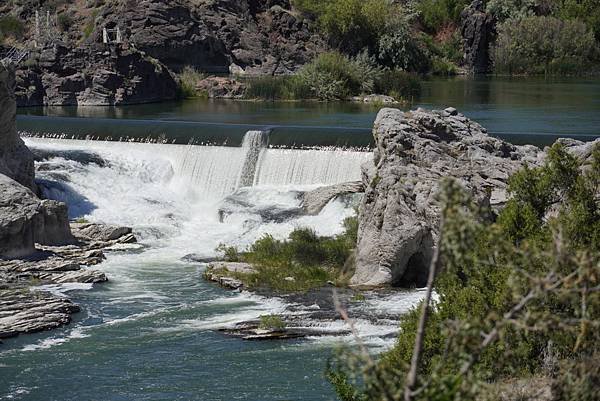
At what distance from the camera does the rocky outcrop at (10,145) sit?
25.9 metres

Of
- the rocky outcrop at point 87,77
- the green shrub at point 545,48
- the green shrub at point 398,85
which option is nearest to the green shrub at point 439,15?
the green shrub at point 545,48

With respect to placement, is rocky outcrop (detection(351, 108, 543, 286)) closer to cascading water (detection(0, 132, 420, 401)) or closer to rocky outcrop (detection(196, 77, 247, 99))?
cascading water (detection(0, 132, 420, 401))

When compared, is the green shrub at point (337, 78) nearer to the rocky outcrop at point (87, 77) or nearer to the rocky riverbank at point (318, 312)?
the rocky outcrop at point (87, 77)

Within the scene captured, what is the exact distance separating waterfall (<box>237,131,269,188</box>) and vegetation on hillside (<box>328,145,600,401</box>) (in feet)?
47.4

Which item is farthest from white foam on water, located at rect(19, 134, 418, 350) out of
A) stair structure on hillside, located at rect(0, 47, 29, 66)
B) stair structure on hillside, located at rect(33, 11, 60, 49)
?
stair structure on hillside, located at rect(33, 11, 60, 49)

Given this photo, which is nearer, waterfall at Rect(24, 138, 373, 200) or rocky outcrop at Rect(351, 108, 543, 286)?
rocky outcrop at Rect(351, 108, 543, 286)

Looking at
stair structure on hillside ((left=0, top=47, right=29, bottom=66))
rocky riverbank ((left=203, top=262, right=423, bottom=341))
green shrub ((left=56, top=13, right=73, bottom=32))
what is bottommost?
rocky riverbank ((left=203, top=262, right=423, bottom=341))

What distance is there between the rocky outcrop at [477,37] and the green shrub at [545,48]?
2646mm

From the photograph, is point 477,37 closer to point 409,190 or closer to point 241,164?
point 241,164

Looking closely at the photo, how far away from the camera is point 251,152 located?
1158 inches

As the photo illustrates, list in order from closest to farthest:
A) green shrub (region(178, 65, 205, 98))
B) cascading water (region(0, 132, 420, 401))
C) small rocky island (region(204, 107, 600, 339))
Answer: cascading water (region(0, 132, 420, 401)) < small rocky island (region(204, 107, 600, 339)) < green shrub (region(178, 65, 205, 98))

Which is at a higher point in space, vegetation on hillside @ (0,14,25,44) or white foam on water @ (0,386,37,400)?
vegetation on hillside @ (0,14,25,44)

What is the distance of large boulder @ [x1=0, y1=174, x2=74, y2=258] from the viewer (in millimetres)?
21672

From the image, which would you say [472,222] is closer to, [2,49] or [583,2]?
[2,49]
